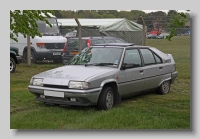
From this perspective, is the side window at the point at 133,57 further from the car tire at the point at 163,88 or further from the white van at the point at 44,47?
the white van at the point at 44,47

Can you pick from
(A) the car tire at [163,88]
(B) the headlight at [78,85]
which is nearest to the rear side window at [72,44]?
(A) the car tire at [163,88]

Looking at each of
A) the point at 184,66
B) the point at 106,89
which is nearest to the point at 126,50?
the point at 106,89

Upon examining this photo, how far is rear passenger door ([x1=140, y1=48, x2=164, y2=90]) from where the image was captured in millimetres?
9227

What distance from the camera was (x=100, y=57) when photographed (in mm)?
8695

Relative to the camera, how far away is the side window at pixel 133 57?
28.6 feet

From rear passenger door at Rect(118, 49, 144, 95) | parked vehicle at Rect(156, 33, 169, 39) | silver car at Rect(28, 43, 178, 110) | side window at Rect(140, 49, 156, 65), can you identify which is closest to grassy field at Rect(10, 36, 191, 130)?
silver car at Rect(28, 43, 178, 110)

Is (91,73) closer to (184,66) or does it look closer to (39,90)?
(39,90)

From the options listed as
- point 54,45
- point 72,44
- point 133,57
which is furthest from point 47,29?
point 133,57

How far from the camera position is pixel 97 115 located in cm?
739

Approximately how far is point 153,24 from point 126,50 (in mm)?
7037

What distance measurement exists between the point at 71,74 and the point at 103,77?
0.67 meters

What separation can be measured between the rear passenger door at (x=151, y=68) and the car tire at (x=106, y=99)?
143 centimetres

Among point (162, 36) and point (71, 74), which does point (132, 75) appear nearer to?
point (71, 74)

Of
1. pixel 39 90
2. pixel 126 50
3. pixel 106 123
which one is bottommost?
pixel 106 123
